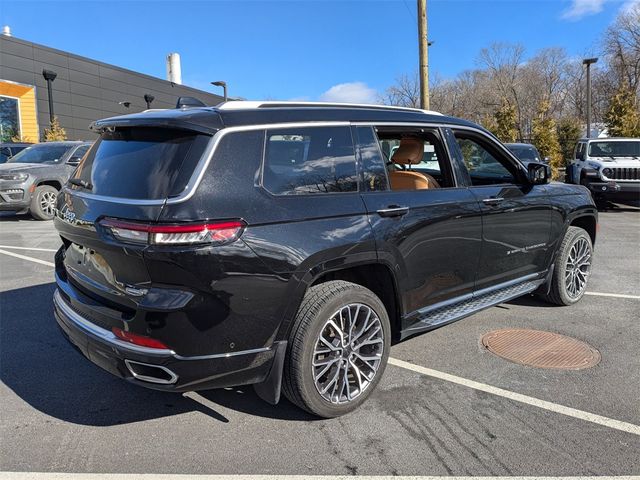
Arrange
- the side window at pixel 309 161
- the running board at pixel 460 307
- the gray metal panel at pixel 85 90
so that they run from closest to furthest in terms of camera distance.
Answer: the side window at pixel 309 161 < the running board at pixel 460 307 < the gray metal panel at pixel 85 90

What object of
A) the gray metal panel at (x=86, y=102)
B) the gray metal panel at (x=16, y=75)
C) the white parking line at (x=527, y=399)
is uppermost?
the gray metal panel at (x=16, y=75)

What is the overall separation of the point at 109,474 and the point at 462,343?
294cm

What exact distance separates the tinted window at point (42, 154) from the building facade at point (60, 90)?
345 inches

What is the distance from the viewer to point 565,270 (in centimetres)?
523

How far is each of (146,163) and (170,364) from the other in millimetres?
1094

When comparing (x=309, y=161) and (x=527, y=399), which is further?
(x=527, y=399)

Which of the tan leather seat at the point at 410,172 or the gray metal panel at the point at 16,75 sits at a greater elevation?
the gray metal panel at the point at 16,75

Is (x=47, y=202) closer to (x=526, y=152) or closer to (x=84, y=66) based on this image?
(x=526, y=152)

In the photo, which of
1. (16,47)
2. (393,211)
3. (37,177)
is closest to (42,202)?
(37,177)

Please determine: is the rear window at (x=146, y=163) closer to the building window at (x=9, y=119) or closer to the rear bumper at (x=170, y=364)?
the rear bumper at (x=170, y=364)

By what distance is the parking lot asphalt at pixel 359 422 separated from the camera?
273 cm

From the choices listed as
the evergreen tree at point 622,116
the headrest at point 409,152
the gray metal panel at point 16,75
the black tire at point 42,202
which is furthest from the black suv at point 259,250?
the evergreen tree at point 622,116

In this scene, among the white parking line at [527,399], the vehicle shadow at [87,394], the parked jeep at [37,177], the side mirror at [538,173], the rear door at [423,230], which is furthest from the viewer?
the parked jeep at [37,177]

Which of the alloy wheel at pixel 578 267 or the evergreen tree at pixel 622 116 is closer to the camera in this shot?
the alloy wheel at pixel 578 267
